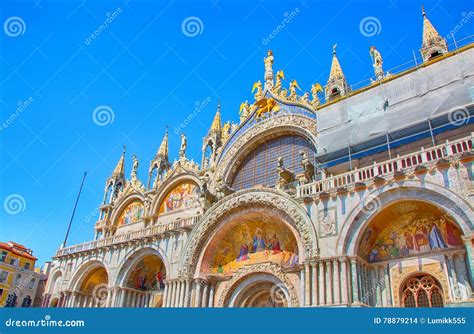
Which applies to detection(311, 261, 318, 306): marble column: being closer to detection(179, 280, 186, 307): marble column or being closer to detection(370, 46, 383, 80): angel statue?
detection(179, 280, 186, 307): marble column

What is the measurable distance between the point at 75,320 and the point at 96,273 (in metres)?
16.2

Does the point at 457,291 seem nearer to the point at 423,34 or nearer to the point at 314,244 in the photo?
the point at 314,244

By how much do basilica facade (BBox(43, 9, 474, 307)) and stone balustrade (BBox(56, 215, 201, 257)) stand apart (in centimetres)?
9

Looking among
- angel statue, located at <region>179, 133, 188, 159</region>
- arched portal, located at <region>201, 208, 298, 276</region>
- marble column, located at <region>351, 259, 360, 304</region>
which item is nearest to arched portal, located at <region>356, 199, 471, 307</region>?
marble column, located at <region>351, 259, 360, 304</region>

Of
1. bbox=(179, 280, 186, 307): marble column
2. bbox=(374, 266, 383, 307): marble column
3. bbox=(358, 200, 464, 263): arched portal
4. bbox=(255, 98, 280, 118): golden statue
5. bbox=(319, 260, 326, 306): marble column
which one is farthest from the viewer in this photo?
bbox=(255, 98, 280, 118): golden statue

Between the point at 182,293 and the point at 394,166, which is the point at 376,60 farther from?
the point at 182,293

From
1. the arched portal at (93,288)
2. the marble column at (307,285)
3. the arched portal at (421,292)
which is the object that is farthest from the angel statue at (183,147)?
the arched portal at (421,292)

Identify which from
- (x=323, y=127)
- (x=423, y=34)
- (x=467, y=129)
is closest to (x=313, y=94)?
(x=323, y=127)

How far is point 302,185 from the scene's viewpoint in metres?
15.6

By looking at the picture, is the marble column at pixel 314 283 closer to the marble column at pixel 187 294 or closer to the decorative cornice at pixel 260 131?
the marble column at pixel 187 294

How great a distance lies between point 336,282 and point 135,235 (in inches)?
498

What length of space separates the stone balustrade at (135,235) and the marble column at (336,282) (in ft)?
26.3

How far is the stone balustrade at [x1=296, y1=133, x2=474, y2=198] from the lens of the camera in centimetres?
1199

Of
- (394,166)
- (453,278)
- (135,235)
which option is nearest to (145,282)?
(135,235)
